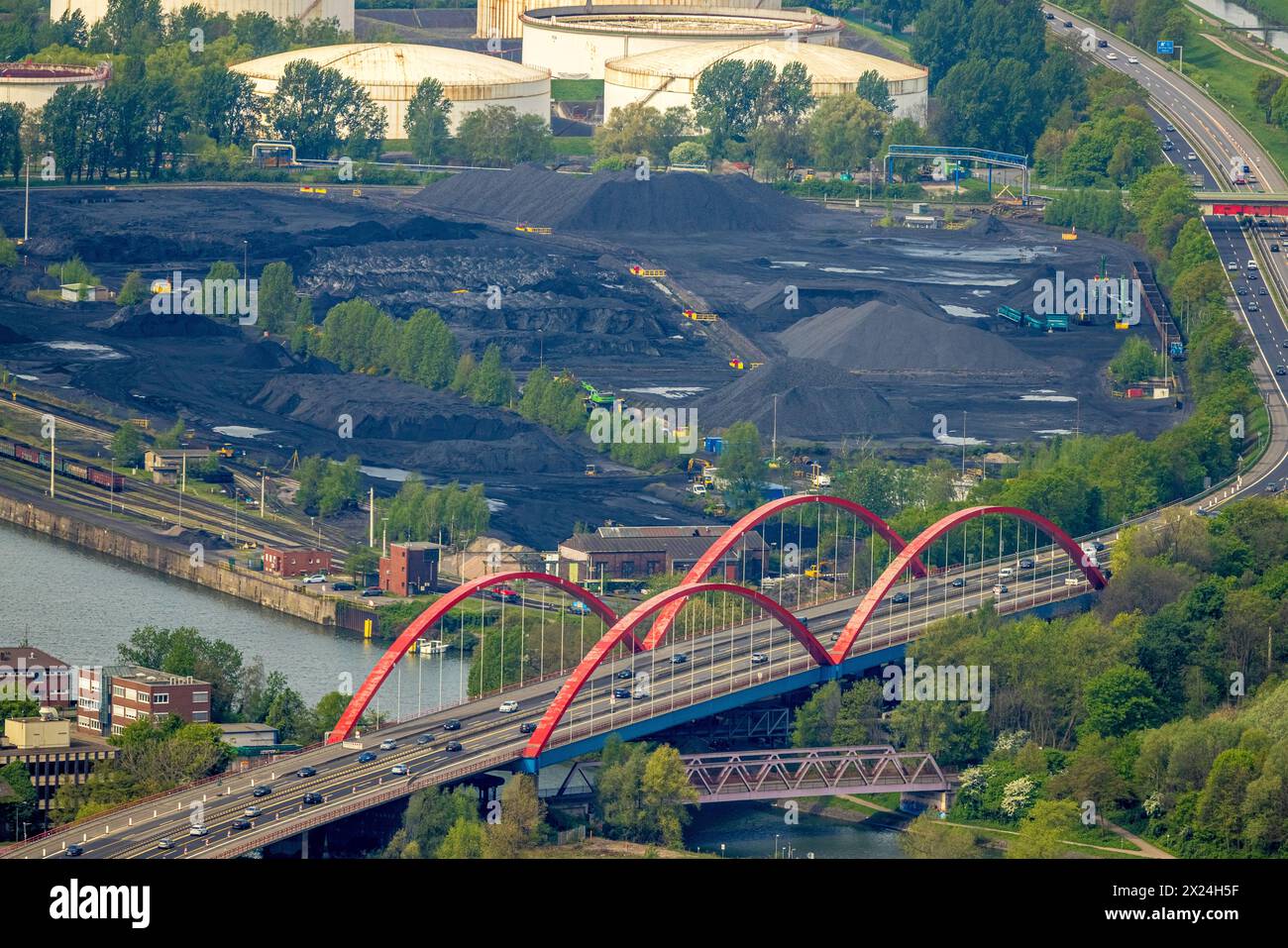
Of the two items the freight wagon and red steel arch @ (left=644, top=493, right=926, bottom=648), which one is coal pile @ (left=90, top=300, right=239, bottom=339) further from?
red steel arch @ (left=644, top=493, right=926, bottom=648)

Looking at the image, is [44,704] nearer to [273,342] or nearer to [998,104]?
[273,342]

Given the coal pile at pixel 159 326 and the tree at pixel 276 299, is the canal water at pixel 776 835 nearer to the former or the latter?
the coal pile at pixel 159 326

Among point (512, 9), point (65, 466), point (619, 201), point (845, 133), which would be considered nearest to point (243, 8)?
point (512, 9)

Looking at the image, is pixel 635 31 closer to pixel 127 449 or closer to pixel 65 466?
pixel 127 449

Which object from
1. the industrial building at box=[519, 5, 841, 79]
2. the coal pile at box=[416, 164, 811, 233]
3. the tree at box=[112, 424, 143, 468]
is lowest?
the tree at box=[112, 424, 143, 468]

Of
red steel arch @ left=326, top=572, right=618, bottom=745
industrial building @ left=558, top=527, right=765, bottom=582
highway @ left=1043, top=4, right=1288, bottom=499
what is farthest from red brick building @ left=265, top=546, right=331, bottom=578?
highway @ left=1043, top=4, right=1288, bottom=499

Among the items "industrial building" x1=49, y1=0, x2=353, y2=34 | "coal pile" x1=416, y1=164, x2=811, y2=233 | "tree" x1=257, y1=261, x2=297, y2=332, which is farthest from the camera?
"industrial building" x1=49, y1=0, x2=353, y2=34
